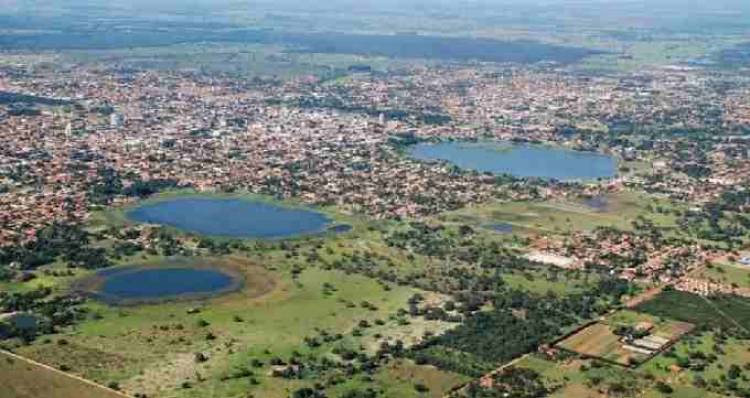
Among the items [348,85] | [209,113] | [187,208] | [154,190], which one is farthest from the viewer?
[348,85]

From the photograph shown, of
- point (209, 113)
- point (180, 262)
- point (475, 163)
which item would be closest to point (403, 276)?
point (180, 262)

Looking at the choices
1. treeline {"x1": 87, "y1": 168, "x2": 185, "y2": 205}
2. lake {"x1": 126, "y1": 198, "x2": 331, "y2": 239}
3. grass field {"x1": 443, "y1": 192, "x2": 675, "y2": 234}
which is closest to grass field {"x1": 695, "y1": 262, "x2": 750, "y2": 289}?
grass field {"x1": 443, "y1": 192, "x2": 675, "y2": 234}

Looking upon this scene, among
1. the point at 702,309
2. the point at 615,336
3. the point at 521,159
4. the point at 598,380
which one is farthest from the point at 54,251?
the point at 521,159

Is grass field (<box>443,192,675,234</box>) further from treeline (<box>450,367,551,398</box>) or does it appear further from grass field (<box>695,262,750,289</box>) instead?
treeline (<box>450,367,551,398</box>)

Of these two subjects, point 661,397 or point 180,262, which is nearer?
point 661,397

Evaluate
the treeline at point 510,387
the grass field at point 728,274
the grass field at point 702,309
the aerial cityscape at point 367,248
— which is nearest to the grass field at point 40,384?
the aerial cityscape at point 367,248

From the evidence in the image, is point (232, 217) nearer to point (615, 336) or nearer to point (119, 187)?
point (119, 187)

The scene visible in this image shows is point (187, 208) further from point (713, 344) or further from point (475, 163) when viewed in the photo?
point (713, 344)
